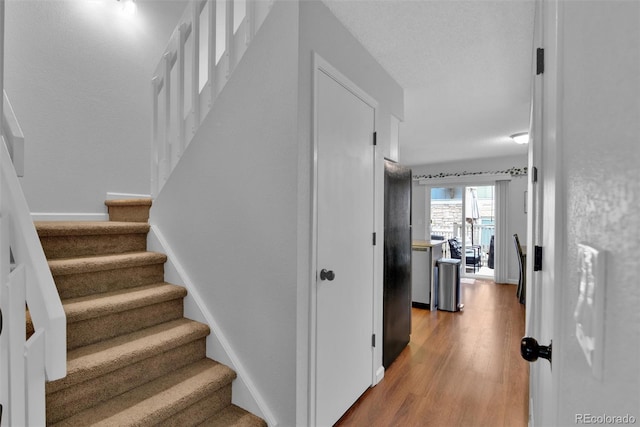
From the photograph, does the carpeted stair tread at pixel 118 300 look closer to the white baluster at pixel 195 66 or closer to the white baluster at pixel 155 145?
the white baluster at pixel 155 145

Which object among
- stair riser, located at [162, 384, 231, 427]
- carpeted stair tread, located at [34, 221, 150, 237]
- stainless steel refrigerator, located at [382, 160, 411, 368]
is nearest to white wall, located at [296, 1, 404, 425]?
stainless steel refrigerator, located at [382, 160, 411, 368]

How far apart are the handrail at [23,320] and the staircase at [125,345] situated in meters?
0.33

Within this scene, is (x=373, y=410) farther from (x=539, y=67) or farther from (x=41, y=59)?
(x=41, y=59)

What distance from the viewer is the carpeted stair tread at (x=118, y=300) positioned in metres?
1.60

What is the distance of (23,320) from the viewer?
40.4 inches

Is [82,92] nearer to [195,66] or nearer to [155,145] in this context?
[155,145]

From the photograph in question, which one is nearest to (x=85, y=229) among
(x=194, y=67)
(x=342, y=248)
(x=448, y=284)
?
(x=194, y=67)

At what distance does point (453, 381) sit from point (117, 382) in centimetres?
229

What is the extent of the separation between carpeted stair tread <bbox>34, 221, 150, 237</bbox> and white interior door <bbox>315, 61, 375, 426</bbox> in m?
1.33

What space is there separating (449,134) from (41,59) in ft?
15.5

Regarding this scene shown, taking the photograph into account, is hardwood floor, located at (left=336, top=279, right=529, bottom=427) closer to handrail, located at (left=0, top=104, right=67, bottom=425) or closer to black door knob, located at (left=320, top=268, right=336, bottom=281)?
black door knob, located at (left=320, top=268, right=336, bottom=281)

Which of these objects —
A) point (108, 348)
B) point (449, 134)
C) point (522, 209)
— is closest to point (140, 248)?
point (108, 348)

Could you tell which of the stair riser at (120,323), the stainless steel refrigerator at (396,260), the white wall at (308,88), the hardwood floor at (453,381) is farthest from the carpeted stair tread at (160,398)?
the stainless steel refrigerator at (396,260)

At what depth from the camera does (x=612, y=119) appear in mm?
299
